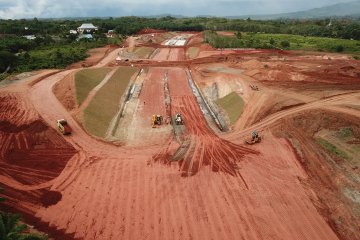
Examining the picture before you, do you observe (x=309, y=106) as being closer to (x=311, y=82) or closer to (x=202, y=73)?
(x=311, y=82)

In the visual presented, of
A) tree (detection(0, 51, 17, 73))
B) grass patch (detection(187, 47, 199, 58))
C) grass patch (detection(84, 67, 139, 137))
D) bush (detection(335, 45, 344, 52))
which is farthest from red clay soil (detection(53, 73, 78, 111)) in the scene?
bush (detection(335, 45, 344, 52))

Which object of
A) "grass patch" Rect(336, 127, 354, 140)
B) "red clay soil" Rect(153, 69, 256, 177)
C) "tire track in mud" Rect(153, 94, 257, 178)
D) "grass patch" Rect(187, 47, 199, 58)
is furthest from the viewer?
"grass patch" Rect(187, 47, 199, 58)

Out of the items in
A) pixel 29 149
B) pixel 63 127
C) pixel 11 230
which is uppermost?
pixel 11 230

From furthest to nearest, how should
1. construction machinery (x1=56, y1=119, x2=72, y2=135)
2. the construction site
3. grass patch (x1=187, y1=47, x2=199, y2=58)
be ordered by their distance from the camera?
grass patch (x1=187, y1=47, x2=199, y2=58) < construction machinery (x1=56, y1=119, x2=72, y2=135) < the construction site

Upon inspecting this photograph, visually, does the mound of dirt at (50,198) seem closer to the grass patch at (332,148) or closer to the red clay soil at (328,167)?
the red clay soil at (328,167)

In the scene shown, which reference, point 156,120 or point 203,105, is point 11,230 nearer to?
point 156,120

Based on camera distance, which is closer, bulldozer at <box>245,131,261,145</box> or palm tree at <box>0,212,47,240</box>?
palm tree at <box>0,212,47,240</box>

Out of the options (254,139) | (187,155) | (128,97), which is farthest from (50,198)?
(128,97)

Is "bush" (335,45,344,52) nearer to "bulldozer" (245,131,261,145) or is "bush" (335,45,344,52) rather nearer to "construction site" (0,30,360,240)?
"construction site" (0,30,360,240)
